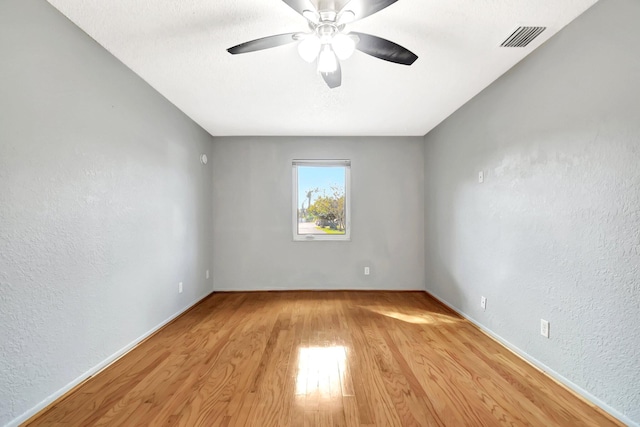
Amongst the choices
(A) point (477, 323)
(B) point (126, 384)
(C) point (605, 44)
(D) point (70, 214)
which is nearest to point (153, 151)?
(D) point (70, 214)

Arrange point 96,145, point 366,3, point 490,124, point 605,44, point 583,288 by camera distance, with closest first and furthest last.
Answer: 1. point 366,3
2. point 605,44
3. point 583,288
4. point 96,145
5. point 490,124

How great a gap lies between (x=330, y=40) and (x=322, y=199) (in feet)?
9.42

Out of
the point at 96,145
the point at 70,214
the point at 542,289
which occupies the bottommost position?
the point at 542,289

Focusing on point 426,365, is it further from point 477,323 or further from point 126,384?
point 126,384

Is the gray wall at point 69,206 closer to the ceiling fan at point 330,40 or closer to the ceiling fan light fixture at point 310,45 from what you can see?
the ceiling fan at point 330,40

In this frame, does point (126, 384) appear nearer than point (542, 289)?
Yes

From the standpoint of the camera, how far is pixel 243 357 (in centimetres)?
227

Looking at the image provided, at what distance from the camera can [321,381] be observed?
6.34 ft

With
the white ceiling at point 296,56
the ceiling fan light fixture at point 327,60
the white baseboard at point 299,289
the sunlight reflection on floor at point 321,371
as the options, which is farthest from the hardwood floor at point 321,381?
the white ceiling at point 296,56

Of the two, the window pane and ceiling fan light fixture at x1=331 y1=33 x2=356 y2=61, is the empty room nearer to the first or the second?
ceiling fan light fixture at x1=331 y1=33 x2=356 y2=61

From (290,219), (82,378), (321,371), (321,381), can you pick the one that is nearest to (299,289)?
(290,219)

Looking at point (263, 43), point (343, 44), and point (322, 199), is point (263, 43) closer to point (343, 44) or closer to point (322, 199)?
point (343, 44)

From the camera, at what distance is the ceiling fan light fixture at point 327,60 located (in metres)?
1.77

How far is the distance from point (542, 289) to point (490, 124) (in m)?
1.49
